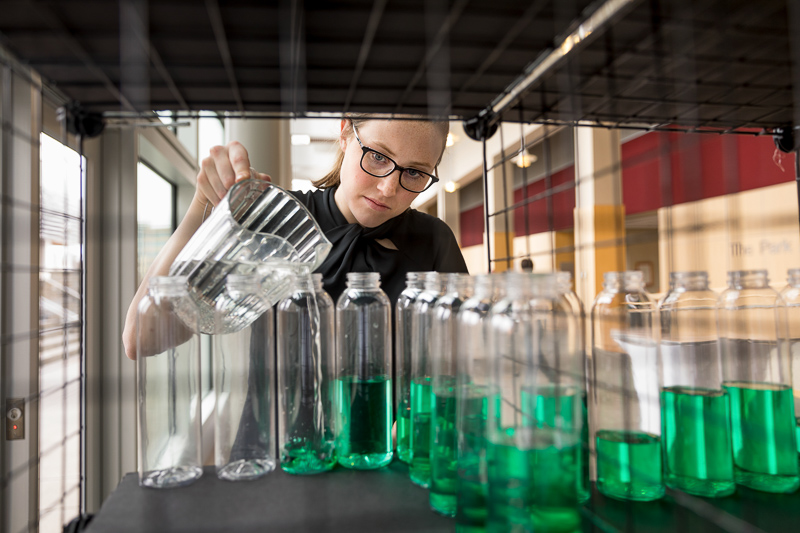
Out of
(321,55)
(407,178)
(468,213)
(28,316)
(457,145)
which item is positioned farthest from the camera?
(468,213)

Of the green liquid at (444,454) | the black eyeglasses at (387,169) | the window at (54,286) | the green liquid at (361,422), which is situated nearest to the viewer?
the green liquid at (444,454)

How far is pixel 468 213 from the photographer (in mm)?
6801

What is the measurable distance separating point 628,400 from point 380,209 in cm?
67

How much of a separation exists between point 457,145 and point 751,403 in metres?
5.52

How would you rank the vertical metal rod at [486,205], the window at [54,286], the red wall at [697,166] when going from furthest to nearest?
the window at [54,286] < the vertical metal rod at [486,205] < the red wall at [697,166]

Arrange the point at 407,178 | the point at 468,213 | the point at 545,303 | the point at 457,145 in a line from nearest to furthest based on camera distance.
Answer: the point at 545,303 → the point at 407,178 → the point at 457,145 → the point at 468,213

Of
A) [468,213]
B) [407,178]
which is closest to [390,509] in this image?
[407,178]

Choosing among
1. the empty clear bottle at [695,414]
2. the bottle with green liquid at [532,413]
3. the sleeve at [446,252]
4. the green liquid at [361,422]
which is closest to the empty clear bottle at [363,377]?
the green liquid at [361,422]

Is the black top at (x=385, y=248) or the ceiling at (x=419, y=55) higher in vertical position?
the ceiling at (x=419, y=55)

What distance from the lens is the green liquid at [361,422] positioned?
0.60 meters

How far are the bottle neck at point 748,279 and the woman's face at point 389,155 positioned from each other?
601 mm

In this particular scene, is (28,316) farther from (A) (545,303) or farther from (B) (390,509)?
(A) (545,303)

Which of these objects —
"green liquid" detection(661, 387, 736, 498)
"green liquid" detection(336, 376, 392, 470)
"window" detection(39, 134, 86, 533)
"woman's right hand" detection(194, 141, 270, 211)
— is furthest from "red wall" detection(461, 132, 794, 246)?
"window" detection(39, 134, 86, 533)

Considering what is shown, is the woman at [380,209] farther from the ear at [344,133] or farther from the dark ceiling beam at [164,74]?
the dark ceiling beam at [164,74]
